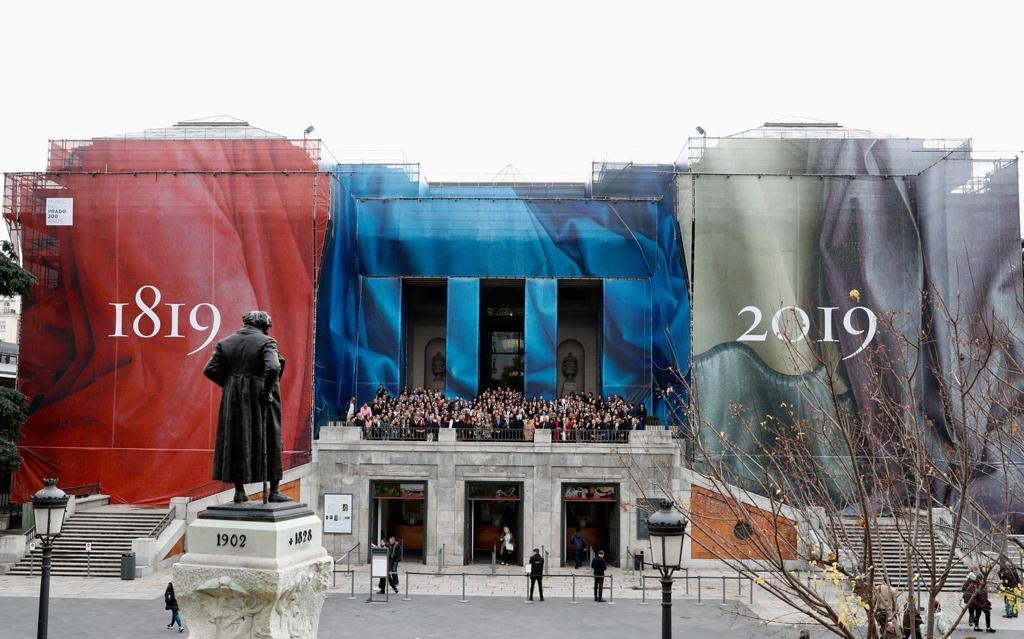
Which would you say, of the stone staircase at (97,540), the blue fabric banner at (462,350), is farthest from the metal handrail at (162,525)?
the blue fabric banner at (462,350)

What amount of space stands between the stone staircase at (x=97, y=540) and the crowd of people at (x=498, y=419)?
8.03 metres

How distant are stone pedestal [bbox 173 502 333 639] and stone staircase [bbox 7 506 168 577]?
22.4 meters

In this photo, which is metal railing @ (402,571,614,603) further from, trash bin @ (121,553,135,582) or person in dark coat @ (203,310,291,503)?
person in dark coat @ (203,310,291,503)

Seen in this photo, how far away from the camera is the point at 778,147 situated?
127 ft

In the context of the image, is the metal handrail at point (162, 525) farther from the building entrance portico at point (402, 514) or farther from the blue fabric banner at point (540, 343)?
the blue fabric banner at point (540, 343)

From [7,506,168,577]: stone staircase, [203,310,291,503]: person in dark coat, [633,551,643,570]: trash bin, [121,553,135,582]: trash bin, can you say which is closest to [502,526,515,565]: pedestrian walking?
[633,551,643,570]: trash bin

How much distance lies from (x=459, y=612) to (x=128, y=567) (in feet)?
37.7

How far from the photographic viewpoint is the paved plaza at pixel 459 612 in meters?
22.0

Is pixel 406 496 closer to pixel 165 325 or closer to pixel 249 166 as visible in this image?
pixel 165 325

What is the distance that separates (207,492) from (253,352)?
26.0 m

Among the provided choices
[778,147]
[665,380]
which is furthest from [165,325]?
[778,147]

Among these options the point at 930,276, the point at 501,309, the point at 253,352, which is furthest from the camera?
the point at 501,309

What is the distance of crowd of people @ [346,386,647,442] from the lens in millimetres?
33031

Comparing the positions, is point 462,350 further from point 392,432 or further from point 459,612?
point 459,612
